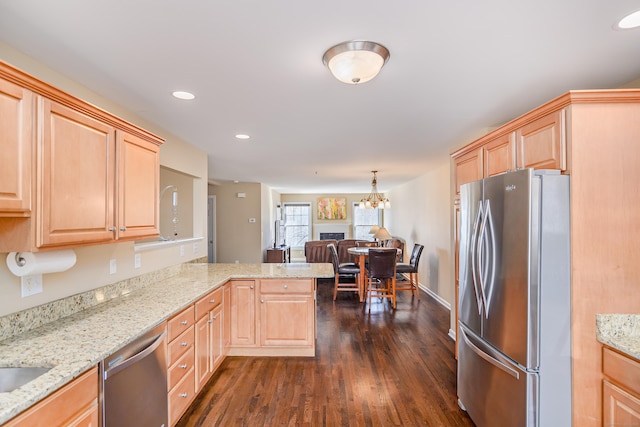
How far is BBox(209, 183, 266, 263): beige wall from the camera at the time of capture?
7.95m

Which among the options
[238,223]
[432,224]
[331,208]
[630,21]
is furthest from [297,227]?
Result: [630,21]

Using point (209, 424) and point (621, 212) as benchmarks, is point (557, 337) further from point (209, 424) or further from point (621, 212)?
point (209, 424)

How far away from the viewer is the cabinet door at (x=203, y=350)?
2545 millimetres

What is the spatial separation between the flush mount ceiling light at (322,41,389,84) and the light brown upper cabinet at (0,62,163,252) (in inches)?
52.4

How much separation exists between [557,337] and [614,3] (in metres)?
1.56

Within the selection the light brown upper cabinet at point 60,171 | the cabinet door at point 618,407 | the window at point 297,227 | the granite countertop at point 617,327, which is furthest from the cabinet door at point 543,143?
the window at point 297,227

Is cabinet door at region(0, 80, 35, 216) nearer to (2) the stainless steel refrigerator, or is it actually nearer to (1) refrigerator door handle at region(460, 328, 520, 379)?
(2) the stainless steel refrigerator

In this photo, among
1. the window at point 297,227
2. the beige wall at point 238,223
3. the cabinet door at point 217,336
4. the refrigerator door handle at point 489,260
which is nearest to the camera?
the refrigerator door handle at point 489,260

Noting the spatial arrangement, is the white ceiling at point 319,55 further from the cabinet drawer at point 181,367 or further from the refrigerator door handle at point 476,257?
the cabinet drawer at point 181,367

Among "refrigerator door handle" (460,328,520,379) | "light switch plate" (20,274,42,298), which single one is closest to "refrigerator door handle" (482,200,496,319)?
"refrigerator door handle" (460,328,520,379)

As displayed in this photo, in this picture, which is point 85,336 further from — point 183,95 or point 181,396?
point 183,95

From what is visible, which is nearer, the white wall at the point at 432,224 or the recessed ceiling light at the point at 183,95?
the recessed ceiling light at the point at 183,95

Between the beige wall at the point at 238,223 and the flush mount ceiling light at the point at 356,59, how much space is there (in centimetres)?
649

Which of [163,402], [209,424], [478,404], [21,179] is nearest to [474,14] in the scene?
[21,179]
